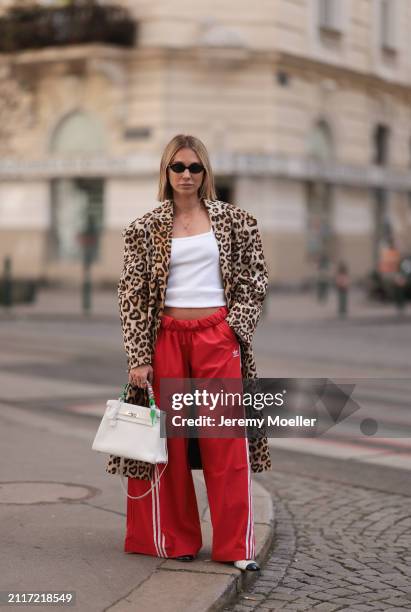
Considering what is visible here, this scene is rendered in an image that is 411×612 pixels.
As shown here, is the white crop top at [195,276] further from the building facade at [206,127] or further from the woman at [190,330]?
the building facade at [206,127]

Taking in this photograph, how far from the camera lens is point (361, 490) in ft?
23.6

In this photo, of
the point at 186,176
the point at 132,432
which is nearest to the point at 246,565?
the point at 132,432

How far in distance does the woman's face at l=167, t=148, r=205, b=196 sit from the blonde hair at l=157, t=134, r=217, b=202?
0.05ft

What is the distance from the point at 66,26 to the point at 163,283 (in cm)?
2740

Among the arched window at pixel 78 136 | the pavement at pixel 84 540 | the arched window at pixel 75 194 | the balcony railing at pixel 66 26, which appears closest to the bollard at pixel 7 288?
the arched window at pixel 75 194

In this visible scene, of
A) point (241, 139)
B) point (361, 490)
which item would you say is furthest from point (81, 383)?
point (241, 139)

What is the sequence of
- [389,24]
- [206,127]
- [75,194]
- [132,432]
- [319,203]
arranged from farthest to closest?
[389,24]
[319,203]
[75,194]
[206,127]
[132,432]

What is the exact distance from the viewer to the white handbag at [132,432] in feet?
16.2

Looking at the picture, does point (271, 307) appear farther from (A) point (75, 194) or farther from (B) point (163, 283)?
(B) point (163, 283)

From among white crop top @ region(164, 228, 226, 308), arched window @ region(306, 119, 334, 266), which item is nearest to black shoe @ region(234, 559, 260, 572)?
white crop top @ region(164, 228, 226, 308)

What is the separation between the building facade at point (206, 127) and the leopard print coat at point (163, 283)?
80.2ft

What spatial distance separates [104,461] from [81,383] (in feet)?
16.7

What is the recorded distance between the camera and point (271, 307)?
26109 millimetres

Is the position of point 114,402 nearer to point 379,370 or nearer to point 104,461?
point 104,461
